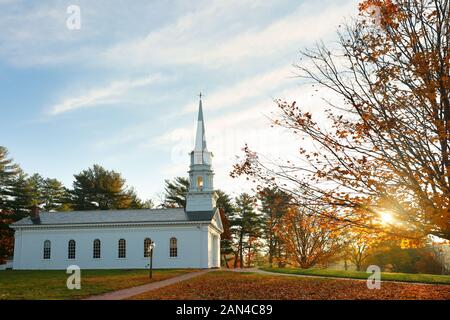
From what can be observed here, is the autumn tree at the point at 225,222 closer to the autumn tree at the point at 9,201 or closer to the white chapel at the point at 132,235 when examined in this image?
the white chapel at the point at 132,235

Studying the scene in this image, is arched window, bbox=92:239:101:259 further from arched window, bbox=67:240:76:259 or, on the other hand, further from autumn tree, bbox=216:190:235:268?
autumn tree, bbox=216:190:235:268

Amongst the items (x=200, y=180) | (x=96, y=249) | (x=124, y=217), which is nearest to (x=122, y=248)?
(x=96, y=249)

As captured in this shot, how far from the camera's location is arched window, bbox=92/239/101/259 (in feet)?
128

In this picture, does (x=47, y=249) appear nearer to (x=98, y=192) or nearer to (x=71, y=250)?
(x=71, y=250)

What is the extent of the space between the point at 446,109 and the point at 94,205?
60857mm

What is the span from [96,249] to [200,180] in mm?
11153

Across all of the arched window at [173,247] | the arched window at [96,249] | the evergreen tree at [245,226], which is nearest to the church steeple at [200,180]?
the arched window at [173,247]

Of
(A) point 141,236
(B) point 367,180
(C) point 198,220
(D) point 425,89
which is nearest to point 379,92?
(D) point 425,89

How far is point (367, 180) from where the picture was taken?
9.18m

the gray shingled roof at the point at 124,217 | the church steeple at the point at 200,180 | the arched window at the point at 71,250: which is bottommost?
the arched window at the point at 71,250

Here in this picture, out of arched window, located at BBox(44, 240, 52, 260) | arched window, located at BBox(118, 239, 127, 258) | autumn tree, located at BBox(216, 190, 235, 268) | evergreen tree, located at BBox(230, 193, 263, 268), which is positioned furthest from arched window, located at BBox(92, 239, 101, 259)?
evergreen tree, located at BBox(230, 193, 263, 268)

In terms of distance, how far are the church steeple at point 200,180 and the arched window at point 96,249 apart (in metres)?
8.50

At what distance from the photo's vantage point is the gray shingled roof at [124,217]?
125ft
